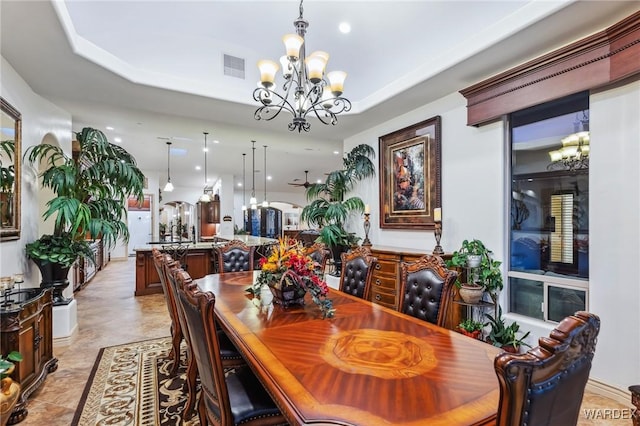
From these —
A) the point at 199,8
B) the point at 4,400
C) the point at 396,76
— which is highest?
the point at 199,8

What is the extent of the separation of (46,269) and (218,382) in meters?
3.24

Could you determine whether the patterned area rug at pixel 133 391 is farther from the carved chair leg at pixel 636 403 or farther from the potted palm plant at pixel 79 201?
the carved chair leg at pixel 636 403

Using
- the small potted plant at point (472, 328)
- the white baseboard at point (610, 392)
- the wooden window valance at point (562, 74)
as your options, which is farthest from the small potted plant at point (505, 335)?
the wooden window valance at point (562, 74)

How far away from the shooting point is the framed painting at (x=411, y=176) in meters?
4.09

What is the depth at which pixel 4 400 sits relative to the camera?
1.75m

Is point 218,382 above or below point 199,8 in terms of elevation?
below

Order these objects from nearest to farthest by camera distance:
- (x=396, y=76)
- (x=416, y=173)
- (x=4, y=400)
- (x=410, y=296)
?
(x=4, y=400), (x=410, y=296), (x=396, y=76), (x=416, y=173)

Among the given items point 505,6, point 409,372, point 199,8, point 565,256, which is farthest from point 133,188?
point 565,256

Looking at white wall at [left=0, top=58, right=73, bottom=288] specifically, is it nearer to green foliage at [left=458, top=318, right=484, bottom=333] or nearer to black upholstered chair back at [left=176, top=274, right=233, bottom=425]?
black upholstered chair back at [left=176, top=274, right=233, bottom=425]

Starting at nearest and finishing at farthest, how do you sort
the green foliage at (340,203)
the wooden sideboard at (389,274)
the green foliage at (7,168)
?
the green foliage at (7,168) → the wooden sideboard at (389,274) → the green foliage at (340,203)

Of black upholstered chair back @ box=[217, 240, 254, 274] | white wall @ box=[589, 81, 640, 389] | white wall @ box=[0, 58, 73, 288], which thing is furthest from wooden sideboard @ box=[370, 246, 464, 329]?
white wall @ box=[0, 58, 73, 288]

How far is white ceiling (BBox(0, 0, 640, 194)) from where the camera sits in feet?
8.42

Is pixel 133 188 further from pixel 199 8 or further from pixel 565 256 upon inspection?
pixel 565 256

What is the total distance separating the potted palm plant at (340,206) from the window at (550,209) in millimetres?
2297
